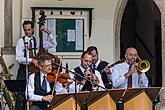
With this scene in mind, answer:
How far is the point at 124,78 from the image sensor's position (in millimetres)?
8219

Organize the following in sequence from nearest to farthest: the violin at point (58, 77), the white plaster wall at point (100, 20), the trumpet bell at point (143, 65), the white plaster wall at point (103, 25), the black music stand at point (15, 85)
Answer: the violin at point (58, 77) < the trumpet bell at point (143, 65) < the black music stand at point (15, 85) < the white plaster wall at point (100, 20) < the white plaster wall at point (103, 25)

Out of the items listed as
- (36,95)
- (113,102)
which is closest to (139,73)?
(113,102)

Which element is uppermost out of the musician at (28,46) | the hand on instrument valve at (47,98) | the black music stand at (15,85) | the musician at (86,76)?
the musician at (28,46)

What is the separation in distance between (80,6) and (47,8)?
2.08 feet

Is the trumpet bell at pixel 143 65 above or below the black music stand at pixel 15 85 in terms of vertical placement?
above

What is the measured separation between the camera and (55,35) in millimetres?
10625

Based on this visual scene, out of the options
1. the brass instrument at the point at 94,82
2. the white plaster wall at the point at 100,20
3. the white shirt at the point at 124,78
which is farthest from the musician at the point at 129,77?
the white plaster wall at the point at 100,20

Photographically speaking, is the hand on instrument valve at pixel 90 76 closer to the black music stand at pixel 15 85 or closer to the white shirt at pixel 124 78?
the white shirt at pixel 124 78

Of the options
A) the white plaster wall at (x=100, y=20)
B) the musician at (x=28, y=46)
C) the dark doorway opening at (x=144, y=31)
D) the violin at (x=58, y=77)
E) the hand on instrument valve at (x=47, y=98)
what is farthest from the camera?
the dark doorway opening at (x=144, y=31)

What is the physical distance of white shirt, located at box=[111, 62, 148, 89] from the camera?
8250mm

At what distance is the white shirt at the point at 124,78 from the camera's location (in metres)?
8.25

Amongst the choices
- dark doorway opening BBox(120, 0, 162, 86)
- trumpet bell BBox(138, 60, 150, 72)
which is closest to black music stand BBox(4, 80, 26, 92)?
trumpet bell BBox(138, 60, 150, 72)

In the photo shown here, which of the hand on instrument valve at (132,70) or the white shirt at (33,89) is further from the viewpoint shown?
the hand on instrument valve at (132,70)

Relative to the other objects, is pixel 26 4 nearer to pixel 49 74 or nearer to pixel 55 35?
pixel 55 35
